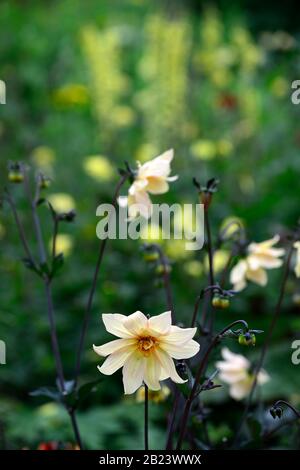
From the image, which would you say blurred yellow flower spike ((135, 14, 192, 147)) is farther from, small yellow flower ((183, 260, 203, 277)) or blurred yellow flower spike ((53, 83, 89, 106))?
small yellow flower ((183, 260, 203, 277))

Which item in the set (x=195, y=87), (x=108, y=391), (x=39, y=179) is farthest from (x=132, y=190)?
(x=195, y=87)

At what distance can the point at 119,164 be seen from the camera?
4113 millimetres

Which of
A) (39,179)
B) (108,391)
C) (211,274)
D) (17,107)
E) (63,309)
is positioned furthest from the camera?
(17,107)

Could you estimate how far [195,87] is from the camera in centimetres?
502

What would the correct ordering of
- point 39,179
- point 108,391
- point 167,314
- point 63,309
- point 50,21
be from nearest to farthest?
point 167,314 < point 39,179 < point 108,391 < point 63,309 < point 50,21

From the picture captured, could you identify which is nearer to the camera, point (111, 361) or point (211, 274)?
point (111, 361)

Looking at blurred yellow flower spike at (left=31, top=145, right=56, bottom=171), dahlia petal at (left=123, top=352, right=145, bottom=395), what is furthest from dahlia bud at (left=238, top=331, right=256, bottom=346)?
blurred yellow flower spike at (left=31, top=145, right=56, bottom=171)

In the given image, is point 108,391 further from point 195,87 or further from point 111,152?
point 195,87

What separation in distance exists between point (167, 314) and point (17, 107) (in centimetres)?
295

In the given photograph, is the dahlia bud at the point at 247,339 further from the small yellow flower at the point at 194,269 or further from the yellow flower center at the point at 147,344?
the small yellow flower at the point at 194,269

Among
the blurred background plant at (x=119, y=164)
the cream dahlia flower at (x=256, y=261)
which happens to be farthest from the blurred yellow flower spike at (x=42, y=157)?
the cream dahlia flower at (x=256, y=261)

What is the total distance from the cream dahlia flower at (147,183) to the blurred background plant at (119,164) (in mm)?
357

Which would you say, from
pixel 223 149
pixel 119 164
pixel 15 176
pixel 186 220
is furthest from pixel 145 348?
pixel 119 164

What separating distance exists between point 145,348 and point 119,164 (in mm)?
2954
